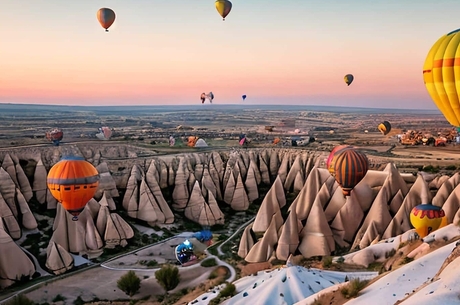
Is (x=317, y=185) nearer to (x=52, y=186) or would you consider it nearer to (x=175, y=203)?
(x=175, y=203)

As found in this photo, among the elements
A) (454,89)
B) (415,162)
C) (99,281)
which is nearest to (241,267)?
(99,281)

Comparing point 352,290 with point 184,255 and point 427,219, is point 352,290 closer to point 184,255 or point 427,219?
point 427,219

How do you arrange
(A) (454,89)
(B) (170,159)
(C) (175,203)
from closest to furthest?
(A) (454,89) → (C) (175,203) → (B) (170,159)

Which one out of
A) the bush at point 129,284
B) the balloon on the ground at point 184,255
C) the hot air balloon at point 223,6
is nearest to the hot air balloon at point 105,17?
the hot air balloon at point 223,6

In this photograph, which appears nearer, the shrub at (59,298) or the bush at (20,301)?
the bush at (20,301)

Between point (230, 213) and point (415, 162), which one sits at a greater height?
point (415, 162)

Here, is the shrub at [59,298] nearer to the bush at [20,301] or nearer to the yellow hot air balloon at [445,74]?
the bush at [20,301]

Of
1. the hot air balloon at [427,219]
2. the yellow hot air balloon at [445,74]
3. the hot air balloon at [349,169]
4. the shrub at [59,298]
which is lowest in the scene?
the shrub at [59,298]
